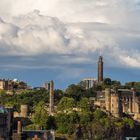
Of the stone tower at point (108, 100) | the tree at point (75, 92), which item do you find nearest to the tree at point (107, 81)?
the tree at point (75, 92)

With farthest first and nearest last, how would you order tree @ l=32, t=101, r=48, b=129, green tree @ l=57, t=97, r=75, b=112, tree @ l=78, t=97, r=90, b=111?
tree @ l=78, t=97, r=90, b=111
green tree @ l=57, t=97, r=75, b=112
tree @ l=32, t=101, r=48, b=129

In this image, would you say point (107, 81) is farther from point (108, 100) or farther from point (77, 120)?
point (77, 120)

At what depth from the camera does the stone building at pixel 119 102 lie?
14838 centimetres

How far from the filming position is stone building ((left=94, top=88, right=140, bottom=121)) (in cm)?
14838

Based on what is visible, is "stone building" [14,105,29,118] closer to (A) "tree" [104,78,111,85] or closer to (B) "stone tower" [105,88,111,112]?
(B) "stone tower" [105,88,111,112]

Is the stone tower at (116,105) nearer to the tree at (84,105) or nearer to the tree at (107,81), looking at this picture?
the tree at (84,105)

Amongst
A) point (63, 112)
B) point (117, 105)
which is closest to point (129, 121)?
point (117, 105)

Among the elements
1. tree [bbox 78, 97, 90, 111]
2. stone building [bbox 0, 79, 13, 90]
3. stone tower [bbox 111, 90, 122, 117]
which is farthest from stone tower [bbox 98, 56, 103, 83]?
tree [bbox 78, 97, 90, 111]

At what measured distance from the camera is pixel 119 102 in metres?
150

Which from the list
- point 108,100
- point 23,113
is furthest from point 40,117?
point 108,100

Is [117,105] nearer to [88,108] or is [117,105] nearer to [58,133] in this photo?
[88,108]

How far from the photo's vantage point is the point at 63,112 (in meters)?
137

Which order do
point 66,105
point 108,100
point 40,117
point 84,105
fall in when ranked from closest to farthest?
point 40,117
point 66,105
point 84,105
point 108,100

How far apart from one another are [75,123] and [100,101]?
2152cm
